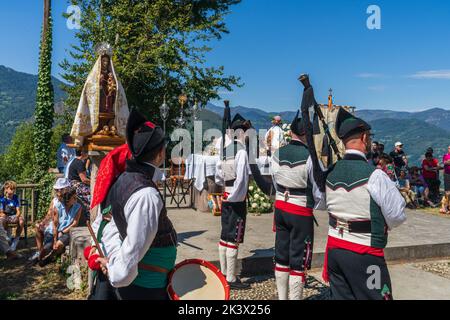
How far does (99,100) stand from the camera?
530cm

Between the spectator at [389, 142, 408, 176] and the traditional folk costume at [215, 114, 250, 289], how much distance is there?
8.65 metres

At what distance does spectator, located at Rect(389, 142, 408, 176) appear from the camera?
41.7 ft

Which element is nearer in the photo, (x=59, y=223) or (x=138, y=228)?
(x=138, y=228)

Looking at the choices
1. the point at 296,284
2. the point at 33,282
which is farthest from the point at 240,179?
the point at 33,282

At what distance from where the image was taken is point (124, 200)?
97.3 inches

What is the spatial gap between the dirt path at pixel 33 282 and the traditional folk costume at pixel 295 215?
2.76 metres

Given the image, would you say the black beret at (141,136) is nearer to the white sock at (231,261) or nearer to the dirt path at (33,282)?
the white sock at (231,261)

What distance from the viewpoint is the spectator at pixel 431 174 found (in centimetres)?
1290

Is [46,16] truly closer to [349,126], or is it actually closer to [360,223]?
[349,126]

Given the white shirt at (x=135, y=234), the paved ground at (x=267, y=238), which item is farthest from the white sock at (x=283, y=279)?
the white shirt at (x=135, y=234)

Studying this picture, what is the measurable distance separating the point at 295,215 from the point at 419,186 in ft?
32.7

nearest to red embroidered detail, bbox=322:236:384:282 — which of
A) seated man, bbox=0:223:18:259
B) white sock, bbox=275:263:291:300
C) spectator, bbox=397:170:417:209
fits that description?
white sock, bbox=275:263:291:300
